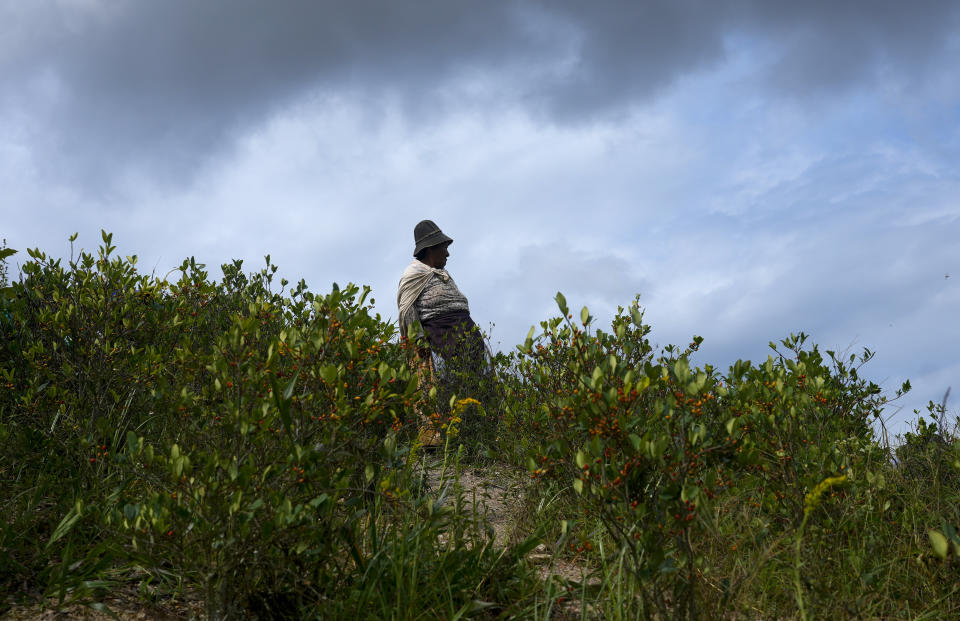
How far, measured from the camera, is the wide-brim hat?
305 inches

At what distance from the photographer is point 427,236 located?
7832 millimetres

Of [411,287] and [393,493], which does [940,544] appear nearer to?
[393,493]

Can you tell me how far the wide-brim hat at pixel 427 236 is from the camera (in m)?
7.75

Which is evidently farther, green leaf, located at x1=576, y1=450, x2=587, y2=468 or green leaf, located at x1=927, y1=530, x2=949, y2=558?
green leaf, located at x1=576, y1=450, x2=587, y2=468

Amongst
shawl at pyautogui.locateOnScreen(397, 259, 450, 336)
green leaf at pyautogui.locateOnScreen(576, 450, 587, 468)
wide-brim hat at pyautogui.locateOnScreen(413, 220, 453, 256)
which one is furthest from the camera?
wide-brim hat at pyautogui.locateOnScreen(413, 220, 453, 256)

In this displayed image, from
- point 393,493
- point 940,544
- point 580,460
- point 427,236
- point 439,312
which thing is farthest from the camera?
point 427,236

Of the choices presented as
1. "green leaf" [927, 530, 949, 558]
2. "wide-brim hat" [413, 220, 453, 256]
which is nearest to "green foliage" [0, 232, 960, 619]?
"green leaf" [927, 530, 949, 558]

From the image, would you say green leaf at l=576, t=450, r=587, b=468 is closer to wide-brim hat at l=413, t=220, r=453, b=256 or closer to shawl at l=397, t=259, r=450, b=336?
shawl at l=397, t=259, r=450, b=336

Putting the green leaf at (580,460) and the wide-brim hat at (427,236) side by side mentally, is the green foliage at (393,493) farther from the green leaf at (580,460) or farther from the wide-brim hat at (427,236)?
the wide-brim hat at (427,236)

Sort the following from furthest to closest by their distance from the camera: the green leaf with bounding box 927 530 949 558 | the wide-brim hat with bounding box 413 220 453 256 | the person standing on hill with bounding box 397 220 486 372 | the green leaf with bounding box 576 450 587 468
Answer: the wide-brim hat with bounding box 413 220 453 256 < the person standing on hill with bounding box 397 220 486 372 < the green leaf with bounding box 576 450 587 468 < the green leaf with bounding box 927 530 949 558

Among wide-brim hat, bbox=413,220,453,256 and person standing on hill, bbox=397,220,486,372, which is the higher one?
wide-brim hat, bbox=413,220,453,256

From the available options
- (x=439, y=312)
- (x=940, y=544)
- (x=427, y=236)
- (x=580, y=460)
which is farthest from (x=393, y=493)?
(x=427, y=236)

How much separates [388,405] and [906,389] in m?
4.24

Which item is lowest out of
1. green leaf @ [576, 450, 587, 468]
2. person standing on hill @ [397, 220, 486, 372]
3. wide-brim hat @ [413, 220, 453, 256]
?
green leaf @ [576, 450, 587, 468]
